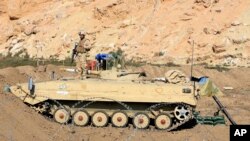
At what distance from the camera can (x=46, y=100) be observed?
15781 millimetres

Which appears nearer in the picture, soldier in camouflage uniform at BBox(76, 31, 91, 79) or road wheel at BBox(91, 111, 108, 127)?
road wheel at BBox(91, 111, 108, 127)

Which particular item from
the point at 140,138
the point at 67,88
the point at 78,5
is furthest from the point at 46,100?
the point at 78,5

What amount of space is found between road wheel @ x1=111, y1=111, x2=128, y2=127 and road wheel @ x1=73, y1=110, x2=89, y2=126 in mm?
730

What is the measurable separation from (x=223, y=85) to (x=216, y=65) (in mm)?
4672

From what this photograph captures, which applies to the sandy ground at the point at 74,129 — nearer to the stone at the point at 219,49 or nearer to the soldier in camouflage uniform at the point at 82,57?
the soldier in camouflage uniform at the point at 82,57

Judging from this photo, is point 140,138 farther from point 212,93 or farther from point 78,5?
point 78,5

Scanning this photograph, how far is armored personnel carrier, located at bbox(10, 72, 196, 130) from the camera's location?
15461 millimetres

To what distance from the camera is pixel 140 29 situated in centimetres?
3431

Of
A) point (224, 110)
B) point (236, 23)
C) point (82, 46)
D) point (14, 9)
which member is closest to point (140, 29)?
point (236, 23)

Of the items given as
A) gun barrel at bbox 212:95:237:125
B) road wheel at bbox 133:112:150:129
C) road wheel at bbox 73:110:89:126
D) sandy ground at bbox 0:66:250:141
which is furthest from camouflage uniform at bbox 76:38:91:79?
gun barrel at bbox 212:95:237:125

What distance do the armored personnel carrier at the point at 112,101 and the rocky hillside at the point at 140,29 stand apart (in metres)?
14.9

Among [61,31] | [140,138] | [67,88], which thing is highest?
[61,31]

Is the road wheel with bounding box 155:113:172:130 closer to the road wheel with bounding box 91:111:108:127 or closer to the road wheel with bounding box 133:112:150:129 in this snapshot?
the road wheel with bounding box 133:112:150:129

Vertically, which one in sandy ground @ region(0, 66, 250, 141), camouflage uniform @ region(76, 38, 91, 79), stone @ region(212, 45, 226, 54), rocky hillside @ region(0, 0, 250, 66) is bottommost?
sandy ground @ region(0, 66, 250, 141)
